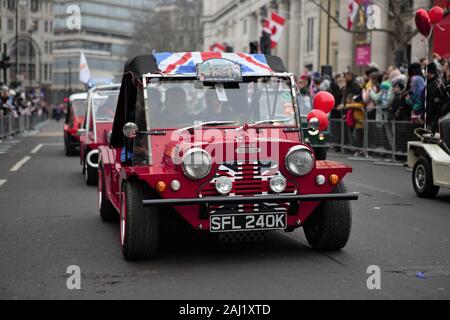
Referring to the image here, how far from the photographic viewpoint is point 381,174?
16.9 metres

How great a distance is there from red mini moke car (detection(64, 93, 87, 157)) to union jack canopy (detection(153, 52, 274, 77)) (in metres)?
14.6

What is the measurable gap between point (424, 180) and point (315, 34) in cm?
4977

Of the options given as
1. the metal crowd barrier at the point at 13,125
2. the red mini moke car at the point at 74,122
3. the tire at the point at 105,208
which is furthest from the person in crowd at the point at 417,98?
the metal crowd barrier at the point at 13,125

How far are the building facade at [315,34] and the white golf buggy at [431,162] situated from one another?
19073 mm

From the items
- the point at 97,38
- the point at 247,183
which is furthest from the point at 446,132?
the point at 97,38

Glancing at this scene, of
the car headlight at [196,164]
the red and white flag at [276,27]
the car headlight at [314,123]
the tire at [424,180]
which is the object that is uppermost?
the red and white flag at [276,27]

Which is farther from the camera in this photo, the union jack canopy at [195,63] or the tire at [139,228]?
the union jack canopy at [195,63]

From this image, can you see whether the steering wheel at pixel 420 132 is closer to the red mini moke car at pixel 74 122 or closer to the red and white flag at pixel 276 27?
the red mini moke car at pixel 74 122

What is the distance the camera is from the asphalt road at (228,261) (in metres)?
6.22

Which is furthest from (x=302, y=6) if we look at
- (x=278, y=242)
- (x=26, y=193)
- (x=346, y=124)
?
(x=278, y=242)

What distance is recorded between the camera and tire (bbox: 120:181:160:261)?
7.21m

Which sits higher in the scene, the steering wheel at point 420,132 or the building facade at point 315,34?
the building facade at point 315,34
